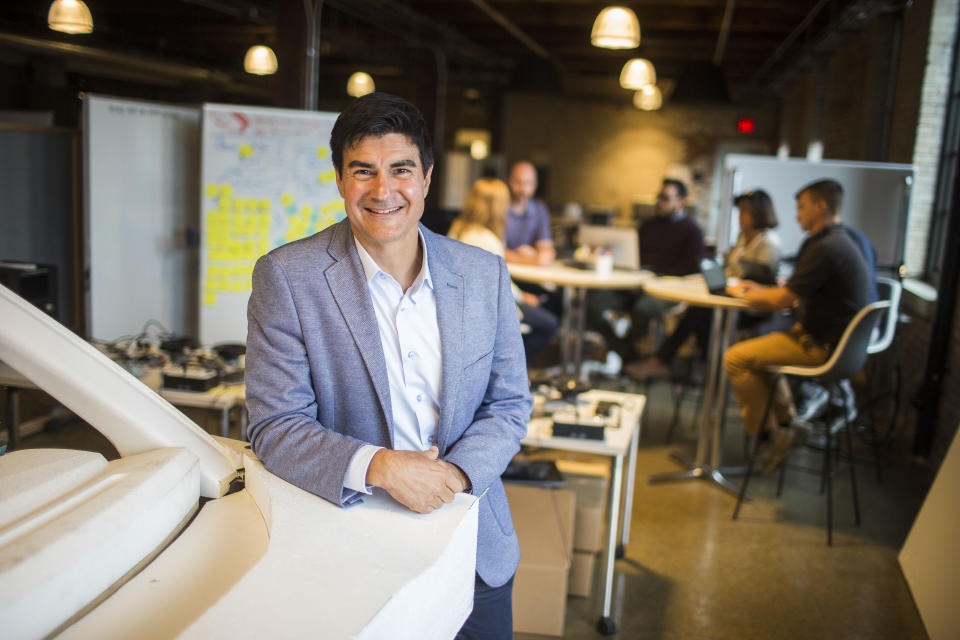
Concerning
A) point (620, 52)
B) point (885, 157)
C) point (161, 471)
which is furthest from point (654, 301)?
point (620, 52)

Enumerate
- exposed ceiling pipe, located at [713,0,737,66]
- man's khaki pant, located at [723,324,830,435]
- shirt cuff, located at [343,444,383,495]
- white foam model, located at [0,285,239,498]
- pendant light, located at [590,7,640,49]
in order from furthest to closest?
exposed ceiling pipe, located at [713,0,737,66] < pendant light, located at [590,7,640,49] < man's khaki pant, located at [723,324,830,435] < shirt cuff, located at [343,444,383,495] < white foam model, located at [0,285,239,498]

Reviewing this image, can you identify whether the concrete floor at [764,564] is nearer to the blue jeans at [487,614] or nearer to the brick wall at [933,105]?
the blue jeans at [487,614]

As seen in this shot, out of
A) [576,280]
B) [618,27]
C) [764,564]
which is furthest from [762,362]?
[618,27]

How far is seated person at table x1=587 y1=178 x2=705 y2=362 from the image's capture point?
6406 mm

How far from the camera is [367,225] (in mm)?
1459

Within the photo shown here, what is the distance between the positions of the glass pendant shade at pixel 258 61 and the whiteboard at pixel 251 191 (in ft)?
3.81

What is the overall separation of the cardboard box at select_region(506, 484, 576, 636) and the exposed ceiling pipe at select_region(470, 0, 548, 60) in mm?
6432

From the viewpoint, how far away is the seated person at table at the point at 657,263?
6.41 meters

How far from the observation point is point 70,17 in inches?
151

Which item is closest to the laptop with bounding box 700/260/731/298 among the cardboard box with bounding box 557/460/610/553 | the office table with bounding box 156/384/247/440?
the cardboard box with bounding box 557/460/610/553

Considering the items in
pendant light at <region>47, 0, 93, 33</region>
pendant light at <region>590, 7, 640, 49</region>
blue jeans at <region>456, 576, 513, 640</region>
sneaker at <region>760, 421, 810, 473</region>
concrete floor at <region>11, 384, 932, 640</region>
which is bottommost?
concrete floor at <region>11, 384, 932, 640</region>

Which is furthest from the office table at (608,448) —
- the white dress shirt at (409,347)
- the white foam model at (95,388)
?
the white foam model at (95,388)

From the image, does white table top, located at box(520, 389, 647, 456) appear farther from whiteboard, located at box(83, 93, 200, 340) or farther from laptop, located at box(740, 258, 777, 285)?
whiteboard, located at box(83, 93, 200, 340)

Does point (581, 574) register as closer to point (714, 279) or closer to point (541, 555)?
point (541, 555)
